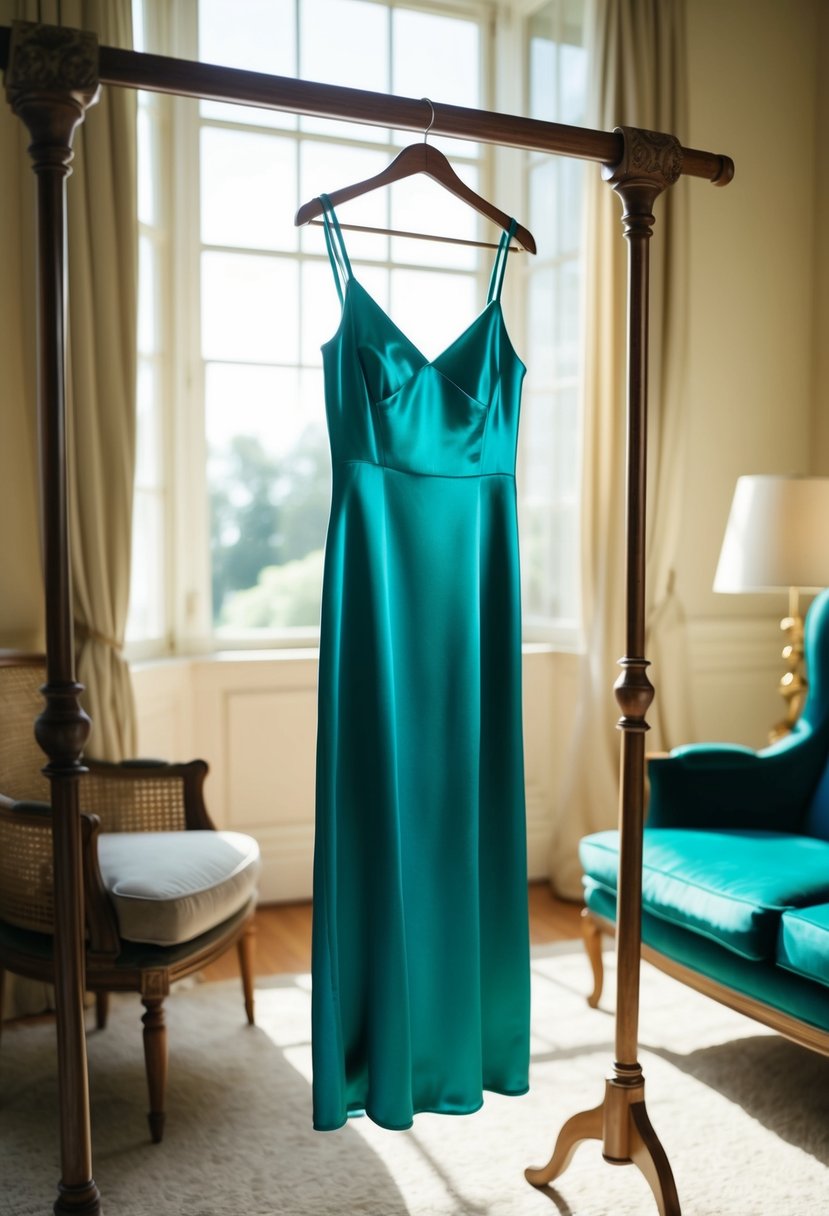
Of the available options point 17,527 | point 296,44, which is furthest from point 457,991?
point 296,44

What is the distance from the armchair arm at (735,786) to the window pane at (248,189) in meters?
2.23

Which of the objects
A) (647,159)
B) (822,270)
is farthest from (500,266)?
(822,270)

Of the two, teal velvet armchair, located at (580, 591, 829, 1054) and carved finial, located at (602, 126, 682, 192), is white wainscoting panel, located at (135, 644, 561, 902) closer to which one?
teal velvet armchair, located at (580, 591, 829, 1054)

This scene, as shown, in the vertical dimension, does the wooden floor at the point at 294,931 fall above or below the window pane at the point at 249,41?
below

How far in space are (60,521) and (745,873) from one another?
1684 mm

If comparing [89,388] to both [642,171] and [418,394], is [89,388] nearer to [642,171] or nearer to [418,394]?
[418,394]

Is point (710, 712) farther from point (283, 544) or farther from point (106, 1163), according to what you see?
point (106, 1163)

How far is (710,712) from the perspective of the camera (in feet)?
13.3

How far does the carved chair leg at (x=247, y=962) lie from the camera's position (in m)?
2.74

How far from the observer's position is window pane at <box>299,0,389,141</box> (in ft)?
12.5

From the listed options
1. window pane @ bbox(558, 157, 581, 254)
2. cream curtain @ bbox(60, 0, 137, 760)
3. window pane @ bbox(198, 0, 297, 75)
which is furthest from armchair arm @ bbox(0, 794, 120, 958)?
window pane @ bbox(558, 157, 581, 254)

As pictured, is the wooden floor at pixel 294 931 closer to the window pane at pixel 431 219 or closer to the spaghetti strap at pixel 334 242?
the spaghetti strap at pixel 334 242

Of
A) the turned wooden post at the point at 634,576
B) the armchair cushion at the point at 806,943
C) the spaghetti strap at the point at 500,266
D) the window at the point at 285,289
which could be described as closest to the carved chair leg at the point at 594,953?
the armchair cushion at the point at 806,943

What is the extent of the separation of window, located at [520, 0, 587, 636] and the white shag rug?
5.37ft
